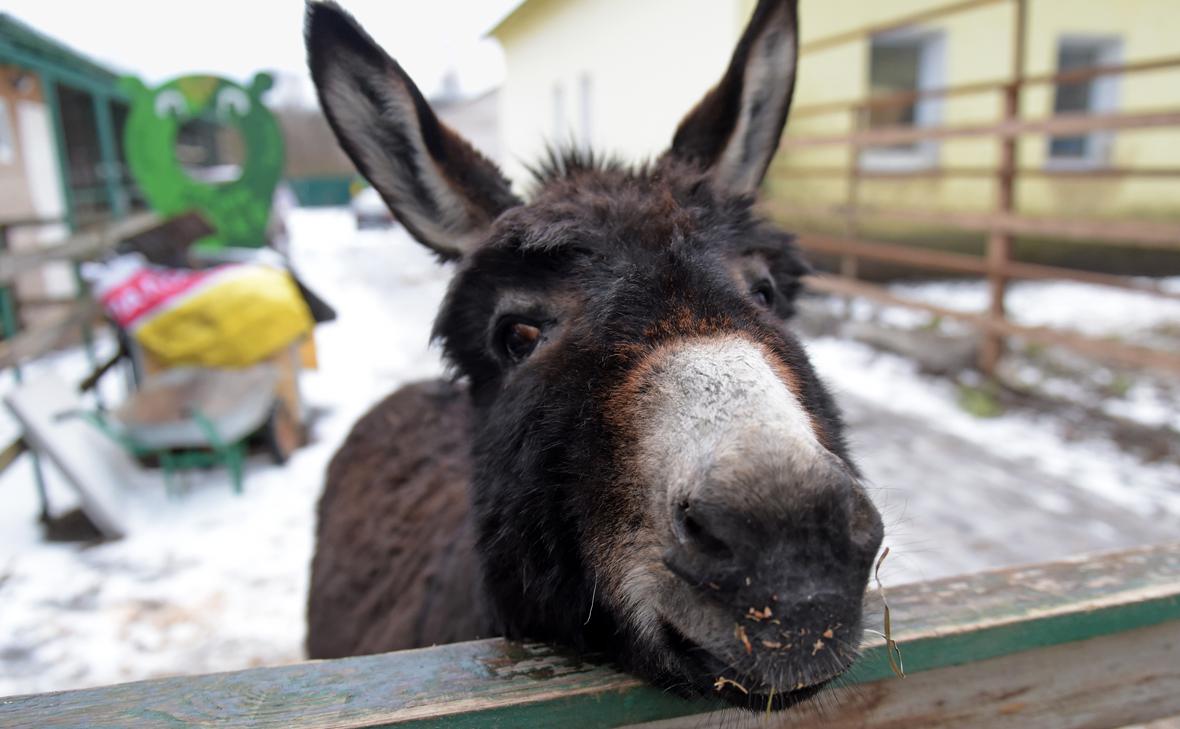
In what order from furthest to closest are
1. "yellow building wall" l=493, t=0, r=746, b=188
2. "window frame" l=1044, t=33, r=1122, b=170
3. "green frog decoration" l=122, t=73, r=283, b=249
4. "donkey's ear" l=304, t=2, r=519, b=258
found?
"window frame" l=1044, t=33, r=1122, b=170 < "green frog decoration" l=122, t=73, r=283, b=249 < "yellow building wall" l=493, t=0, r=746, b=188 < "donkey's ear" l=304, t=2, r=519, b=258

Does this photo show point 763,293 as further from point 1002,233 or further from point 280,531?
point 1002,233

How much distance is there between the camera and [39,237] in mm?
10469

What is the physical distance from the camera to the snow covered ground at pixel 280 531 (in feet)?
11.8

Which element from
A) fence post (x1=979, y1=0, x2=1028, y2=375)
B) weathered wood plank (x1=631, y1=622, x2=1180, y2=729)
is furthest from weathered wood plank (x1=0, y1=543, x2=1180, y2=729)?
fence post (x1=979, y1=0, x2=1028, y2=375)

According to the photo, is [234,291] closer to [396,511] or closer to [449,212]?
[396,511]

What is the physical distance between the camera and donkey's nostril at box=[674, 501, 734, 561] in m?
0.93

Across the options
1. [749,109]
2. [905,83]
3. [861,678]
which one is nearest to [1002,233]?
[905,83]

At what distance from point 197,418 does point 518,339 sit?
14.2 ft

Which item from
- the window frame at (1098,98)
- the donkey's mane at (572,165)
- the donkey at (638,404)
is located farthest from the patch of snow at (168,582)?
the window frame at (1098,98)

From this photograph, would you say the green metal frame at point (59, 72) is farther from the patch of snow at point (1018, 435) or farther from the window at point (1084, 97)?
the window at point (1084, 97)

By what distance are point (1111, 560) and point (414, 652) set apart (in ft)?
4.37

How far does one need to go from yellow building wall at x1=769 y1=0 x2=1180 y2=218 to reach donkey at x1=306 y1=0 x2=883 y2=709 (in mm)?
8691

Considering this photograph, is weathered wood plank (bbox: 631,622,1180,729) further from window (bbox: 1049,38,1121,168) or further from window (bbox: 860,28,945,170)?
window (bbox: 1049,38,1121,168)

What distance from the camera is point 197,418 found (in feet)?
16.6
